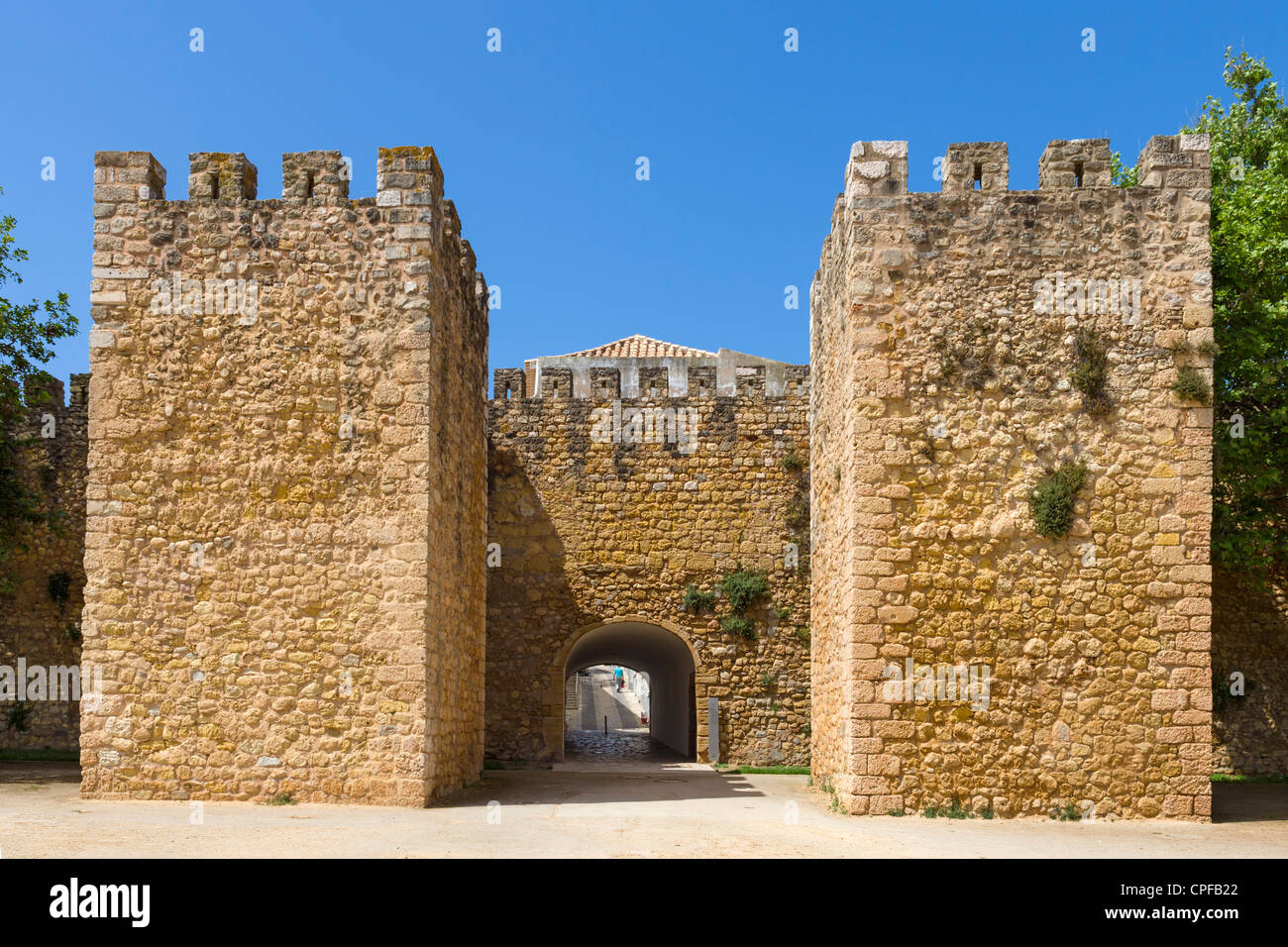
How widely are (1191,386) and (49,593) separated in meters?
16.1

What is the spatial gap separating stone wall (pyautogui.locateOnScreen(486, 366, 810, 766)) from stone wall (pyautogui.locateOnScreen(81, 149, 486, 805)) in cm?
522

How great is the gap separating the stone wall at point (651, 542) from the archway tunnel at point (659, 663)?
0.57 metres

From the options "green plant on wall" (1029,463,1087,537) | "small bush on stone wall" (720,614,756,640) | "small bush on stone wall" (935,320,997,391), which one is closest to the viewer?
"green plant on wall" (1029,463,1087,537)

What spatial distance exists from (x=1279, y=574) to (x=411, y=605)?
12.3 metres

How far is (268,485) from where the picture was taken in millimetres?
10469

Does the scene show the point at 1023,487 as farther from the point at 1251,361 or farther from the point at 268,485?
the point at 268,485

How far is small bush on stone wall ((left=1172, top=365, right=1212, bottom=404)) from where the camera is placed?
10.3 meters

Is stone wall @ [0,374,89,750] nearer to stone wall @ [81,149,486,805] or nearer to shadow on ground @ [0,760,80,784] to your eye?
shadow on ground @ [0,760,80,784]

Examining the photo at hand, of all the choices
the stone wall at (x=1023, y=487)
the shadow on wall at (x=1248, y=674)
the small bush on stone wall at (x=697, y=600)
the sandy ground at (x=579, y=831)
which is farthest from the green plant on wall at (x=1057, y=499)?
the shadow on wall at (x=1248, y=674)

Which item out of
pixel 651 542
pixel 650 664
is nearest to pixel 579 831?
pixel 651 542

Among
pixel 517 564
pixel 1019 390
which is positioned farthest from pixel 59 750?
pixel 1019 390

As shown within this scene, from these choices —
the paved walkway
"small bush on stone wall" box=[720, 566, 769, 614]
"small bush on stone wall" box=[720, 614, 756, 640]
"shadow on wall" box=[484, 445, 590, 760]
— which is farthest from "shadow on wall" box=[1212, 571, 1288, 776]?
"shadow on wall" box=[484, 445, 590, 760]

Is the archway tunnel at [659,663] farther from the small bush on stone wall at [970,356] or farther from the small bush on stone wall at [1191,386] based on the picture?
the small bush on stone wall at [1191,386]

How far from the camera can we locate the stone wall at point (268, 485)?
33.2 feet
